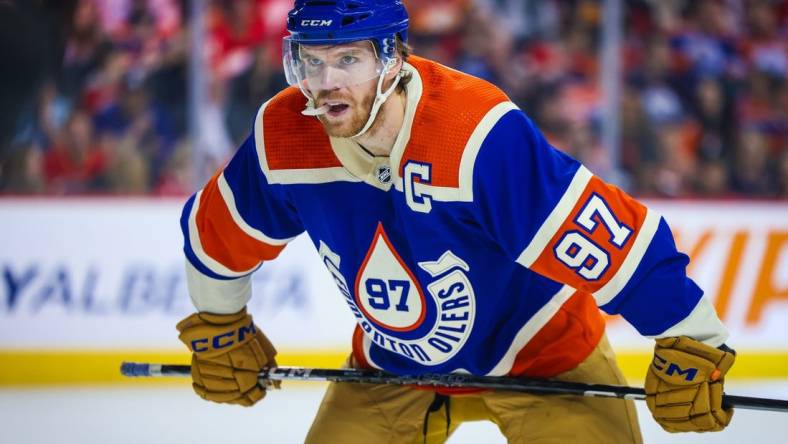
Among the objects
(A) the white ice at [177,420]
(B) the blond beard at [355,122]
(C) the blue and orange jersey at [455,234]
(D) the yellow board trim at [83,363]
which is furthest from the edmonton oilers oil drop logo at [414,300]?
(D) the yellow board trim at [83,363]

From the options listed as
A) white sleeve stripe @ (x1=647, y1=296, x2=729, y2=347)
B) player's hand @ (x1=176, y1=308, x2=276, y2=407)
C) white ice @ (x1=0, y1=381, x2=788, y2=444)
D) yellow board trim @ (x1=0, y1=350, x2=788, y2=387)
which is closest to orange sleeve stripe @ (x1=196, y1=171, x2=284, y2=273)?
player's hand @ (x1=176, y1=308, x2=276, y2=407)

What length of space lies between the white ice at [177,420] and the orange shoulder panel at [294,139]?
1.79 m

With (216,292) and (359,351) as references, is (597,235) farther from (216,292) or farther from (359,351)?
(216,292)

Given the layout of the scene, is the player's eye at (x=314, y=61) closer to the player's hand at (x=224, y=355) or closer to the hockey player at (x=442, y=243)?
the hockey player at (x=442, y=243)

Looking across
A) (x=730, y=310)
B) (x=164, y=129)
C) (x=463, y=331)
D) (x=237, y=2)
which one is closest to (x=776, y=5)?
(x=730, y=310)

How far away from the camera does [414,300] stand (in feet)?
7.07

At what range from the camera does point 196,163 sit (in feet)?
16.0

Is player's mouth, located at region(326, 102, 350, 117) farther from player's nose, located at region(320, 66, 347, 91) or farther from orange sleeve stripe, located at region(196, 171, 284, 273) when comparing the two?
orange sleeve stripe, located at region(196, 171, 284, 273)

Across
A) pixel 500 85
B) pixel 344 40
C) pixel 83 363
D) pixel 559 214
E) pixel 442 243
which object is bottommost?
pixel 83 363

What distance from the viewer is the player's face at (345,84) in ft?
6.64

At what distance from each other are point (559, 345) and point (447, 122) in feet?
1.82

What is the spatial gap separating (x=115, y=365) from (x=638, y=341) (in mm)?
2179

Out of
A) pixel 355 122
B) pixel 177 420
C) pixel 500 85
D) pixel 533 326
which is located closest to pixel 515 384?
pixel 533 326

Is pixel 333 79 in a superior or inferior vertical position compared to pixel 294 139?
superior
